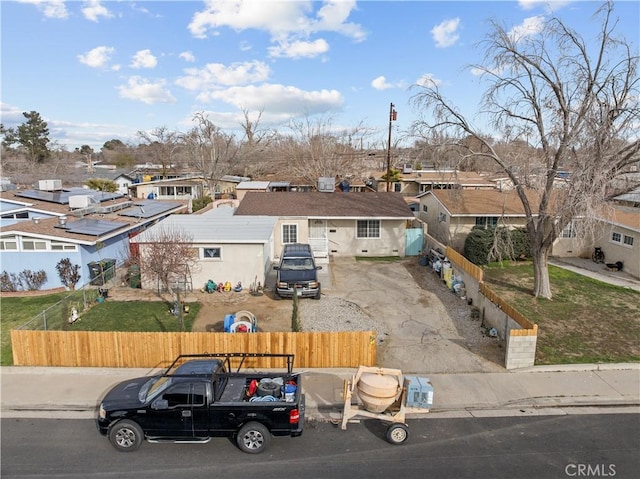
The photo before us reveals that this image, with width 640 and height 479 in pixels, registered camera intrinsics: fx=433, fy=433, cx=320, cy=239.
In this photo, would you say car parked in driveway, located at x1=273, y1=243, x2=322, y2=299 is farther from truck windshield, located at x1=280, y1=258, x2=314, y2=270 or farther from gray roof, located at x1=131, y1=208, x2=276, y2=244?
gray roof, located at x1=131, y1=208, x2=276, y2=244

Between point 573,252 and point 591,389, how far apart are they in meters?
16.2

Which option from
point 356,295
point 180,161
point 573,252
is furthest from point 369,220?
point 180,161

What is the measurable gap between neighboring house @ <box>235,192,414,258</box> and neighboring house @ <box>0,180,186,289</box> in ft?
22.8

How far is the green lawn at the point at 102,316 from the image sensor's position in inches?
608

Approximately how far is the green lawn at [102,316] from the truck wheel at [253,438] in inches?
277

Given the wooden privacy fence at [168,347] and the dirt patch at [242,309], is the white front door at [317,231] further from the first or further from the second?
the wooden privacy fence at [168,347]

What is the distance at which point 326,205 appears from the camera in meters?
27.6

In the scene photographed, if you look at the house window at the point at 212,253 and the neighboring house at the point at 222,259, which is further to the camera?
the house window at the point at 212,253

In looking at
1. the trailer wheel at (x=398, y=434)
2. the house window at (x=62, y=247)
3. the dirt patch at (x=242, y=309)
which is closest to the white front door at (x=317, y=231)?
the dirt patch at (x=242, y=309)

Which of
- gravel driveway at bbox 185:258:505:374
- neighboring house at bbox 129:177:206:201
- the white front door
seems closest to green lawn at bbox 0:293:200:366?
gravel driveway at bbox 185:258:505:374

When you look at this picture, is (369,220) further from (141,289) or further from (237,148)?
(237,148)

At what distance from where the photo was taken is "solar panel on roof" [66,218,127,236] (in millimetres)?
21141

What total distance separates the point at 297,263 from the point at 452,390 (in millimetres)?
A: 9280

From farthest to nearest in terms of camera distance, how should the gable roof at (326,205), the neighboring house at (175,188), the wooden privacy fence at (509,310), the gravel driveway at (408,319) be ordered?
the neighboring house at (175,188), the gable roof at (326,205), the gravel driveway at (408,319), the wooden privacy fence at (509,310)
